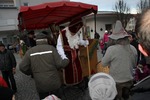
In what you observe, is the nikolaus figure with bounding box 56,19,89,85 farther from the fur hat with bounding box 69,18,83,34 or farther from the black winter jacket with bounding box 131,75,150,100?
the black winter jacket with bounding box 131,75,150,100

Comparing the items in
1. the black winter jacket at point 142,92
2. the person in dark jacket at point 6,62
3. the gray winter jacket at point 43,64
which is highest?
the black winter jacket at point 142,92

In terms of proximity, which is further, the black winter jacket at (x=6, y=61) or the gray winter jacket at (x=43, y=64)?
the black winter jacket at (x=6, y=61)

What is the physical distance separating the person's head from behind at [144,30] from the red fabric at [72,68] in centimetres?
400

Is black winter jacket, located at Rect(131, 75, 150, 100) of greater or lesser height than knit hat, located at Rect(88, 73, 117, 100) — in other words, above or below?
above

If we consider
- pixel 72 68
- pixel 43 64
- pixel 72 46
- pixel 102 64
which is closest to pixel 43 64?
pixel 43 64

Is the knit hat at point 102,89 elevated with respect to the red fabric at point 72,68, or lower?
elevated

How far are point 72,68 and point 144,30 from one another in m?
4.31

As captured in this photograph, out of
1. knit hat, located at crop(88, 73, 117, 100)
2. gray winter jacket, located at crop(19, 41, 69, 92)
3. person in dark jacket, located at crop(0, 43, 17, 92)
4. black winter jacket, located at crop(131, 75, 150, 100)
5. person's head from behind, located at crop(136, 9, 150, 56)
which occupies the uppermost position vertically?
person's head from behind, located at crop(136, 9, 150, 56)

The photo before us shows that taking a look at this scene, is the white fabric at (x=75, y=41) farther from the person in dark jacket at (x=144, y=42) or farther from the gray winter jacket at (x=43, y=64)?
the person in dark jacket at (x=144, y=42)

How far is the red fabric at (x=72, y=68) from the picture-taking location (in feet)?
18.4

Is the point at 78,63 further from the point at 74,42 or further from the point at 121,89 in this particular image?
the point at 121,89

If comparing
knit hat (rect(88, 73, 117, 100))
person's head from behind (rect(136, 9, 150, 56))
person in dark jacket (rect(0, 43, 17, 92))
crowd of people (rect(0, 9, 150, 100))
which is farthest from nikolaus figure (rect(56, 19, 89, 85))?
person's head from behind (rect(136, 9, 150, 56))

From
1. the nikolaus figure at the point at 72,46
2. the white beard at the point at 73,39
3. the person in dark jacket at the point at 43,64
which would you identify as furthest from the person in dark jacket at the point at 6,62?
the person in dark jacket at the point at 43,64

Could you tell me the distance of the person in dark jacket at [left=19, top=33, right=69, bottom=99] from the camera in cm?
410
